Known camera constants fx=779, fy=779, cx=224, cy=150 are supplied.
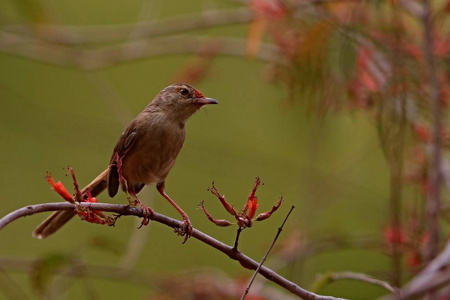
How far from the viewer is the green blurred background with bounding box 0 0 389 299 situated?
5.03 metres

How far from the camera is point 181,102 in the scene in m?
2.93

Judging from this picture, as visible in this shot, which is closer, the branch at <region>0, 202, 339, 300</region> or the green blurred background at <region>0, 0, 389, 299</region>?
the branch at <region>0, 202, 339, 300</region>

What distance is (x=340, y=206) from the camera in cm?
546

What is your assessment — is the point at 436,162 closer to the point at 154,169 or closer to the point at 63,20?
the point at 154,169

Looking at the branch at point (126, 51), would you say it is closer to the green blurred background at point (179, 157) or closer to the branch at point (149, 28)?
the branch at point (149, 28)

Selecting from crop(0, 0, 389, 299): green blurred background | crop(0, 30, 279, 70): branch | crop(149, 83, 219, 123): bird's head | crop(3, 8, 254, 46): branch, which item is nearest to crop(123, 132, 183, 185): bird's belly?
crop(149, 83, 219, 123): bird's head

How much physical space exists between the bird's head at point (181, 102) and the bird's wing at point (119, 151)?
0.19m

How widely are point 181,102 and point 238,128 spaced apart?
130 inches

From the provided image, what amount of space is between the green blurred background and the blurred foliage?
0.06ft

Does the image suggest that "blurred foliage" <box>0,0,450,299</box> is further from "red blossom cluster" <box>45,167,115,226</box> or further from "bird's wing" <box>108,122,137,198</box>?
"red blossom cluster" <box>45,167,115,226</box>

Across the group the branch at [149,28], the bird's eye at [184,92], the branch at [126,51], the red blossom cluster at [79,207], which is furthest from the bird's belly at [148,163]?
the branch at [126,51]

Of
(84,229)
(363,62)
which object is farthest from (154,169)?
(84,229)

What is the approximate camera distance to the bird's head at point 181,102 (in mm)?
2896

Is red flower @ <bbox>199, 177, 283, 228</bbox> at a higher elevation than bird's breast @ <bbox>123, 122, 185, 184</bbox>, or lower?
lower
